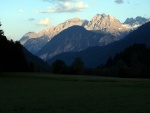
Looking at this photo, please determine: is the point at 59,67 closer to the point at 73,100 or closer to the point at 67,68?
the point at 67,68

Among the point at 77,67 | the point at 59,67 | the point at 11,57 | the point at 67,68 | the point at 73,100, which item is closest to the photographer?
the point at 73,100

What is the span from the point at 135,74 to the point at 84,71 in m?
34.1

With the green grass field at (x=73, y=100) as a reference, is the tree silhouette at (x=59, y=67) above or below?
above

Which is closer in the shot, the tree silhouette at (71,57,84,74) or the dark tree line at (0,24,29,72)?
the dark tree line at (0,24,29,72)

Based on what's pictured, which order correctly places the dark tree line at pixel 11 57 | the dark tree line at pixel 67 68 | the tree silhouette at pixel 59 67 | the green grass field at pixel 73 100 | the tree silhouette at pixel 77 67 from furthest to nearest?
the tree silhouette at pixel 77 67 < the dark tree line at pixel 67 68 < the tree silhouette at pixel 59 67 < the dark tree line at pixel 11 57 < the green grass field at pixel 73 100

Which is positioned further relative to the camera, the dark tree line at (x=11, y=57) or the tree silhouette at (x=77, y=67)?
the tree silhouette at (x=77, y=67)

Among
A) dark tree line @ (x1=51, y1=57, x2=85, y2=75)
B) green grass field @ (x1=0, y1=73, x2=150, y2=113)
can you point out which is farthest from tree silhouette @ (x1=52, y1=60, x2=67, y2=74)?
green grass field @ (x1=0, y1=73, x2=150, y2=113)

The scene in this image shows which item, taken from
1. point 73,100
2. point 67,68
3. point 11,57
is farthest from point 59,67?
point 73,100

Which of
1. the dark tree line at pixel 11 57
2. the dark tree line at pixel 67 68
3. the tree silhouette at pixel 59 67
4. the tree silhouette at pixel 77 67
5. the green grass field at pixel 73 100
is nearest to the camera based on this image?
the green grass field at pixel 73 100

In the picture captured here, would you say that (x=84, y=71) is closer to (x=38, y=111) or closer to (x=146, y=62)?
(x=146, y=62)

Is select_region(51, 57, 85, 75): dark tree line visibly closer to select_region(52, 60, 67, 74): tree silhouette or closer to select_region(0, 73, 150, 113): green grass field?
select_region(52, 60, 67, 74): tree silhouette

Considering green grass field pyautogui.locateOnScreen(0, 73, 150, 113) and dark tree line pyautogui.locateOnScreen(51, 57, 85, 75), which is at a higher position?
dark tree line pyautogui.locateOnScreen(51, 57, 85, 75)

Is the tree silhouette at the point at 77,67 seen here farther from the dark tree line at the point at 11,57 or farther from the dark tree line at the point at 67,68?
the dark tree line at the point at 11,57


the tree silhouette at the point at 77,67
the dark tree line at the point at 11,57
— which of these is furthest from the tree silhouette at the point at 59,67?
the dark tree line at the point at 11,57
